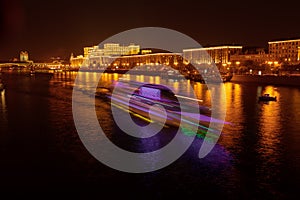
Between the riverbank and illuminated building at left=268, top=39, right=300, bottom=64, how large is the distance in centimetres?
1654

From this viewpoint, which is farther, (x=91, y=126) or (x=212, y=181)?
(x=91, y=126)

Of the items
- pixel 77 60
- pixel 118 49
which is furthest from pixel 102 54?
pixel 77 60

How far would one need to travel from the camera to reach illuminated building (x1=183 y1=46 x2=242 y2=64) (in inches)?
2427

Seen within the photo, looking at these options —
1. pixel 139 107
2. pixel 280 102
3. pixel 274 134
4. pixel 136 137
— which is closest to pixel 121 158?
pixel 136 137

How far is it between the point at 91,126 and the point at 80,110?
3639mm

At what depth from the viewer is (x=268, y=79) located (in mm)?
30922

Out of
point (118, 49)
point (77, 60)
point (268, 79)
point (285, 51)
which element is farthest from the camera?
point (77, 60)

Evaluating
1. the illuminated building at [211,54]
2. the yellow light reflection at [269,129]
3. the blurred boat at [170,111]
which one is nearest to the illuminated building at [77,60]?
the illuminated building at [211,54]

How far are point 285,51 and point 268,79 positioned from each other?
75.8ft

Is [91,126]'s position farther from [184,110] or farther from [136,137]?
[184,110]

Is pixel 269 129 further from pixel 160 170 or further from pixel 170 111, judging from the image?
pixel 160 170

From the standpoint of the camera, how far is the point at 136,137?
30.4 feet

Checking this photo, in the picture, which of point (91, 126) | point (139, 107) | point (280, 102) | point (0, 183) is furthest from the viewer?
point (280, 102)

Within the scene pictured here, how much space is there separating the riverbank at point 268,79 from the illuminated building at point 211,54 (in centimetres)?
2607
